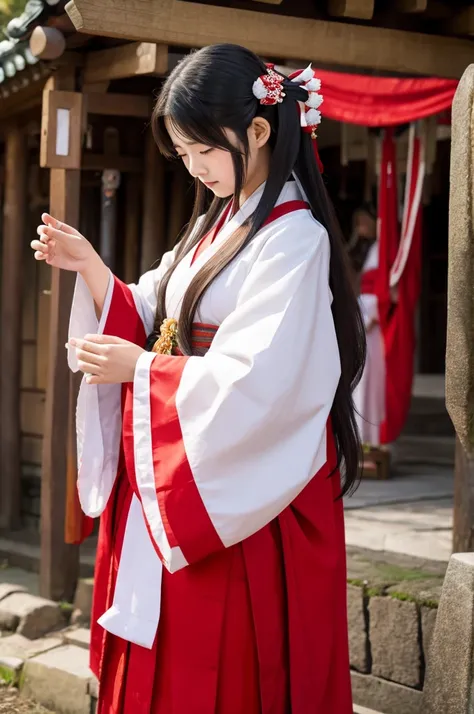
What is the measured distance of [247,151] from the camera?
285 cm

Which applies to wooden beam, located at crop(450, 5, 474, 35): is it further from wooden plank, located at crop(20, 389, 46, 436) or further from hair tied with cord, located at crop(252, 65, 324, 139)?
wooden plank, located at crop(20, 389, 46, 436)

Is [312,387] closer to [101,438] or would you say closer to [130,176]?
[101,438]

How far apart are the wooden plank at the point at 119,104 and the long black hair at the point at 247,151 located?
10.5 feet

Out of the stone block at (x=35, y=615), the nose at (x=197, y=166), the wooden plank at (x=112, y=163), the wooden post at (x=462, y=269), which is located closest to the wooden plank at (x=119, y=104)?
the wooden plank at (x=112, y=163)

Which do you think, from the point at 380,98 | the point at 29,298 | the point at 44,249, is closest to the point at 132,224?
the point at 29,298

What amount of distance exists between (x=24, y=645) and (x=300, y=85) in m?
3.76

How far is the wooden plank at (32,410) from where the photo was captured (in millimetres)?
8227

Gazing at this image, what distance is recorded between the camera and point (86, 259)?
3082 millimetres

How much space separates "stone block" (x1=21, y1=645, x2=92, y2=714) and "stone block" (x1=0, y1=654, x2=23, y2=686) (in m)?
0.08

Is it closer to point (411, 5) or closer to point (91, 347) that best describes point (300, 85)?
point (91, 347)

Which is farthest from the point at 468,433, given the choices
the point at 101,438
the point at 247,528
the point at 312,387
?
the point at 101,438

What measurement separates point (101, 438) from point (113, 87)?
4.10m

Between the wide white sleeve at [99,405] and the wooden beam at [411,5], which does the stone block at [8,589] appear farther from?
the wooden beam at [411,5]

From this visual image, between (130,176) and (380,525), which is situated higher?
(130,176)
